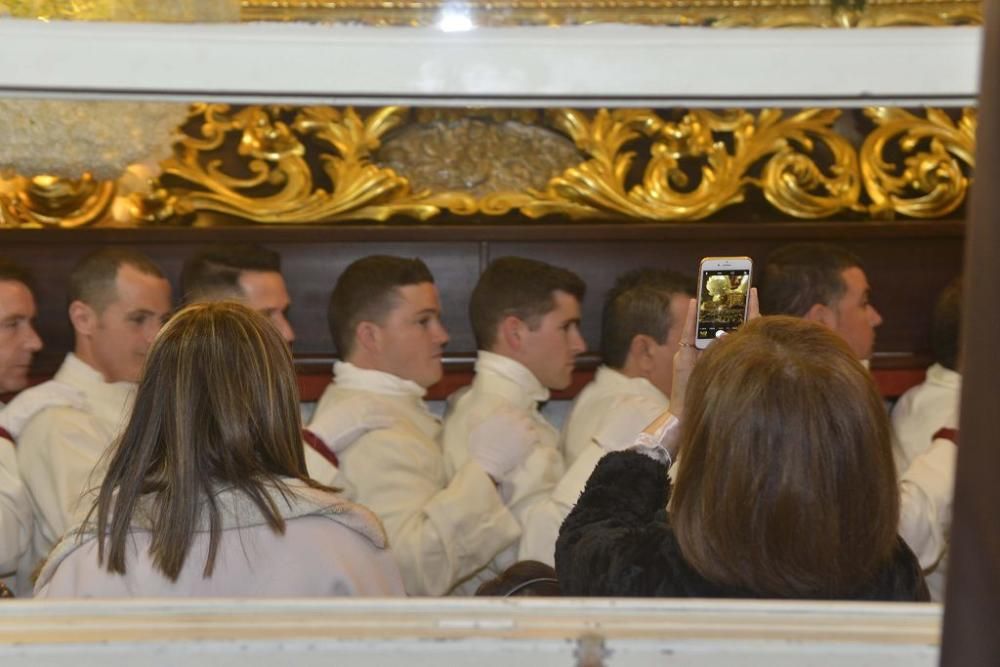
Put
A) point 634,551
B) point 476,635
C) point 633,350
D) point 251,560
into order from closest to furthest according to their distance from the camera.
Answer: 1. point 476,635
2. point 634,551
3. point 251,560
4. point 633,350

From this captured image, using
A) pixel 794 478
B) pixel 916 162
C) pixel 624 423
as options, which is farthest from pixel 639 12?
pixel 916 162

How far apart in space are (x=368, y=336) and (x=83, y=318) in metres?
0.71

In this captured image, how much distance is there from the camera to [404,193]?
3760 mm

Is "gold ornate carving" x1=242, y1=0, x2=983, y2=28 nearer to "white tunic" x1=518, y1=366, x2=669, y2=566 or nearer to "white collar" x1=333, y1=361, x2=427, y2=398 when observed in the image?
"white tunic" x1=518, y1=366, x2=669, y2=566

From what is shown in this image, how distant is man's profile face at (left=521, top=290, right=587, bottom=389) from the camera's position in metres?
3.59

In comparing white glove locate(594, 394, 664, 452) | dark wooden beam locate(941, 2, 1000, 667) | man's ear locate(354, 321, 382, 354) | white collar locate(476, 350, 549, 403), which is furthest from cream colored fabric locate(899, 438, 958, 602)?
dark wooden beam locate(941, 2, 1000, 667)

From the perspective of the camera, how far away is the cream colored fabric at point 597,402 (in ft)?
11.3

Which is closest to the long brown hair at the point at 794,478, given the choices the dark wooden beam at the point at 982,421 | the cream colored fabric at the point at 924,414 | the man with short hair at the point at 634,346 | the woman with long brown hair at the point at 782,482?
the woman with long brown hair at the point at 782,482

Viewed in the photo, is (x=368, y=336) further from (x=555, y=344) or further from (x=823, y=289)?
(x=823, y=289)

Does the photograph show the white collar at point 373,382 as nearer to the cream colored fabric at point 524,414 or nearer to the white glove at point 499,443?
the cream colored fabric at point 524,414

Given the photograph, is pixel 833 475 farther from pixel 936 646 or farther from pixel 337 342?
pixel 337 342

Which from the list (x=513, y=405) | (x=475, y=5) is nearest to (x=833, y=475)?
(x=475, y=5)

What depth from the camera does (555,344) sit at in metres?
3.65

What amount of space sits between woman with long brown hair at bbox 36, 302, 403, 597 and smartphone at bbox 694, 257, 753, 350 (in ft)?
1.72
